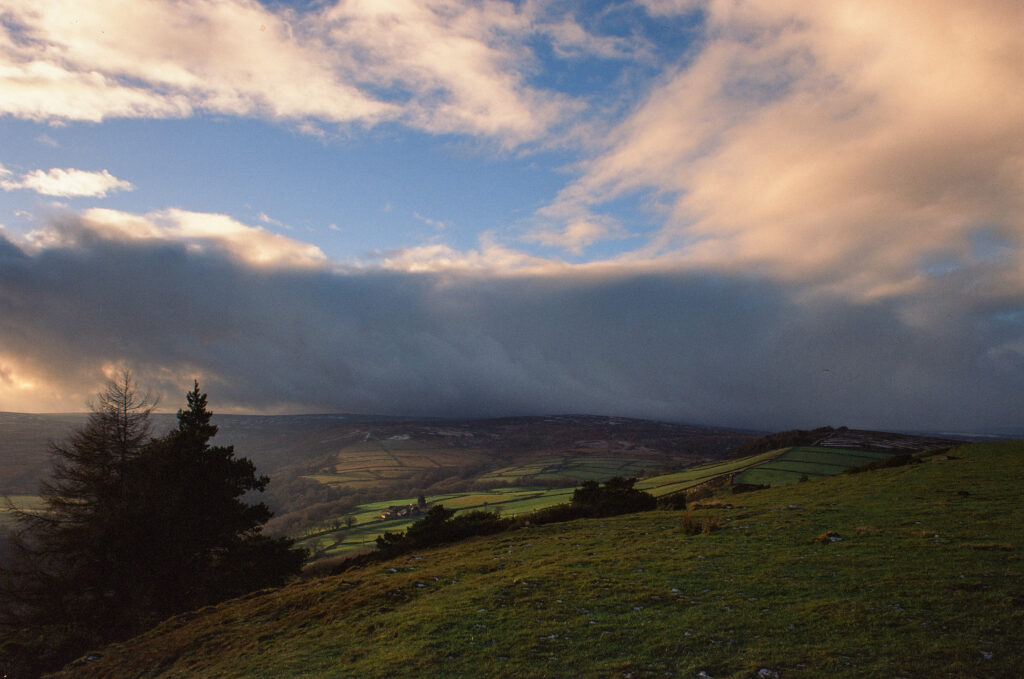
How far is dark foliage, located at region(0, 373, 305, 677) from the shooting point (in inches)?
966

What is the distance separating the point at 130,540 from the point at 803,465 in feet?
205

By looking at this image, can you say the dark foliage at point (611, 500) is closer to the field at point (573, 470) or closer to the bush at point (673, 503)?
the bush at point (673, 503)

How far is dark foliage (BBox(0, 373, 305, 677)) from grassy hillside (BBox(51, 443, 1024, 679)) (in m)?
9.59

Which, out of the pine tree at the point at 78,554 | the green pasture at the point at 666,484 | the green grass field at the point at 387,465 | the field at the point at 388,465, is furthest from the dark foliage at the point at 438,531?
the field at the point at 388,465

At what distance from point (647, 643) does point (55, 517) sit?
114ft

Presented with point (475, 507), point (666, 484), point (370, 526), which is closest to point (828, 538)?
point (666, 484)

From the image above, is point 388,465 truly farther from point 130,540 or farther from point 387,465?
point 130,540

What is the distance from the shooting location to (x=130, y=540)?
26234 millimetres

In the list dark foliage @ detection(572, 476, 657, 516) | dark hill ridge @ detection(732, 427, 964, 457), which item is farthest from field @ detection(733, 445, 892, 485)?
dark foliage @ detection(572, 476, 657, 516)

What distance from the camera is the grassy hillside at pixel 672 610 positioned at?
896 centimetres

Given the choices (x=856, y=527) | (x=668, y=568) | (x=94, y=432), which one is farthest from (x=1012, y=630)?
(x=94, y=432)

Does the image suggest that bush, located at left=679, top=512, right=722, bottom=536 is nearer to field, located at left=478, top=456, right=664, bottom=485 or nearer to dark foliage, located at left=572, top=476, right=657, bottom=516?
dark foliage, located at left=572, top=476, right=657, bottom=516

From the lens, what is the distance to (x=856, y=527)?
18.5m

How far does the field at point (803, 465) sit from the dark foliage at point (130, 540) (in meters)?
43.2
